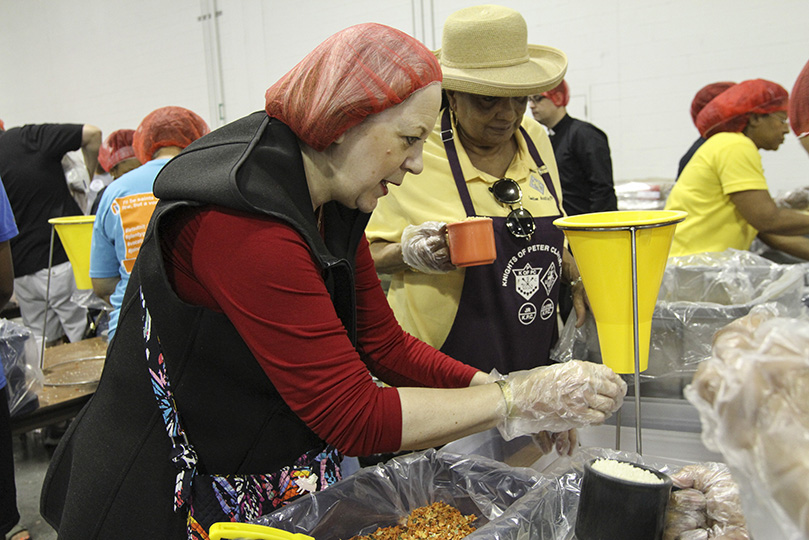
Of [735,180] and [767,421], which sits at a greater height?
[767,421]

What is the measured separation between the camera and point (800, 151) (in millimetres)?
4480

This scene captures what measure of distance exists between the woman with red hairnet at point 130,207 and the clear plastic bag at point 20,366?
0.95ft

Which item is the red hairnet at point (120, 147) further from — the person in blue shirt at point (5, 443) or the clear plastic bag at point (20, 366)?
the person in blue shirt at point (5, 443)

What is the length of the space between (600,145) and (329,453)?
3.01 metres

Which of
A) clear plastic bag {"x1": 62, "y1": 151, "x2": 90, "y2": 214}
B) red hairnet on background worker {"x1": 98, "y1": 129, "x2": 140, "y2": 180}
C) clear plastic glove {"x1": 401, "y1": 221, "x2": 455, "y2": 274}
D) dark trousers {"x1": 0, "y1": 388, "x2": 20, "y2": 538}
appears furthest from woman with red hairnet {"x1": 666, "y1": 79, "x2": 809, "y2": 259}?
clear plastic bag {"x1": 62, "y1": 151, "x2": 90, "y2": 214}

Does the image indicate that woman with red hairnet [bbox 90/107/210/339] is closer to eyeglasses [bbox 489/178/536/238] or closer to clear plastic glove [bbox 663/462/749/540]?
Result: eyeglasses [bbox 489/178/536/238]

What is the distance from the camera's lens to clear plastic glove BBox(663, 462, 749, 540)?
0.94 metres

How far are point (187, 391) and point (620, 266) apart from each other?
0.78 metres

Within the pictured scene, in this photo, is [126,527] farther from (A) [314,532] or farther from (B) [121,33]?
(B) [121,33]

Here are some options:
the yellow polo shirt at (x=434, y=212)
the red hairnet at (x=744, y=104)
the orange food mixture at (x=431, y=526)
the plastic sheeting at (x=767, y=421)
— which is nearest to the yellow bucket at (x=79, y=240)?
the yellow polo shirt at (x=434, y=212)

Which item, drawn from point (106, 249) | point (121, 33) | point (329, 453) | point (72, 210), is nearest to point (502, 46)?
point (329, 453)

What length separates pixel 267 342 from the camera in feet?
3.11

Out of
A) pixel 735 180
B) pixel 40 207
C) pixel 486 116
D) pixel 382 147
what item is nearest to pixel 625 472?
pixel 382 147

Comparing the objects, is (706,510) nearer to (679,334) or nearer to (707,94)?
(679,334)
